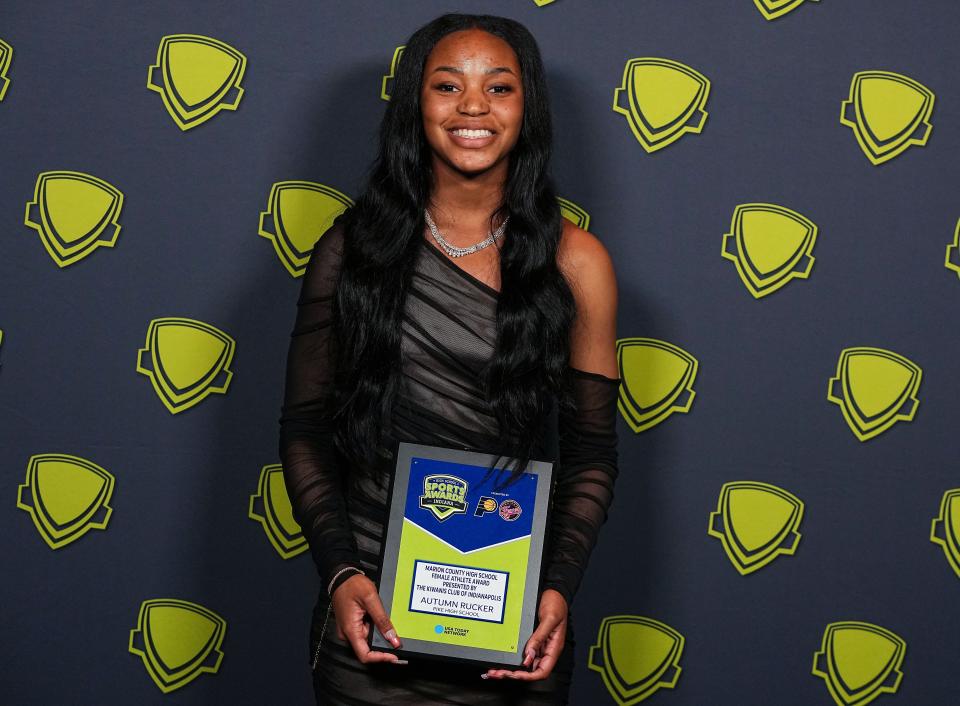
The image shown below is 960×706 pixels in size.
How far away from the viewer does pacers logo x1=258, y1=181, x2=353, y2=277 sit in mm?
2068

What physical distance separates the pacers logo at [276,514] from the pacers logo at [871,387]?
1.05m

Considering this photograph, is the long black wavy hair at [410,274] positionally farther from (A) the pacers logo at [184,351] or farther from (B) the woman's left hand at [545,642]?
(A) the pacers logo at [184,351]

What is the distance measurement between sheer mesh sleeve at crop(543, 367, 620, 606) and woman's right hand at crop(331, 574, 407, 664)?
262 millimetres

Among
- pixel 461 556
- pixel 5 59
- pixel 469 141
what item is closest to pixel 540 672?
pixel 461 556

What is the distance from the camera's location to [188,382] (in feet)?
6.88

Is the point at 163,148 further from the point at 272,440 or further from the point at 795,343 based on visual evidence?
the point at 795,343

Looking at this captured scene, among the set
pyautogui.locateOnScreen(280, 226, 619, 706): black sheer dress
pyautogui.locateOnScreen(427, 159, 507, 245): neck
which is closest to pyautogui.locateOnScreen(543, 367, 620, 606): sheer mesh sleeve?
pyautogui.locateOnScreen(280, 226, 619, 706): black sheer dress

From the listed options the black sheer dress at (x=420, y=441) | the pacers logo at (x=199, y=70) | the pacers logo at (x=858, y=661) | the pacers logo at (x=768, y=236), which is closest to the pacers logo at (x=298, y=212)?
the pacers logo at (x=199, y=70)

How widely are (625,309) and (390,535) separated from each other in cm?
88

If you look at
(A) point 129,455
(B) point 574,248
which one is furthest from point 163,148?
(B) point 574,248

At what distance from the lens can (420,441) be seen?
58.4 inches

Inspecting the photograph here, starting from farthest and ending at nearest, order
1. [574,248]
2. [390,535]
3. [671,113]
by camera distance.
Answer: [671,113] → [574,248] → [390,535]

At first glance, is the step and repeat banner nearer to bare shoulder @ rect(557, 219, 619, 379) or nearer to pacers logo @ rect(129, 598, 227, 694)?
pacers logo @ rect(129, 598, 227, 694)

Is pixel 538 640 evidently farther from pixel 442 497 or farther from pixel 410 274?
pixel 410 274
